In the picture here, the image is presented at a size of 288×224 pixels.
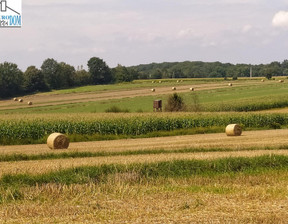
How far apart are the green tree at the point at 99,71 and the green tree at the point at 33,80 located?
Answer: 28.7 meters

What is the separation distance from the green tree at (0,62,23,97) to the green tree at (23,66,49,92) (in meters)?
1.98

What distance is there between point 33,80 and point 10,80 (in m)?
9.67

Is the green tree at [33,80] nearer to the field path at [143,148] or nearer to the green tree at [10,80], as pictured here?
the green tree at [10,80]

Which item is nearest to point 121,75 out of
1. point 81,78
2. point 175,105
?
point 81,78

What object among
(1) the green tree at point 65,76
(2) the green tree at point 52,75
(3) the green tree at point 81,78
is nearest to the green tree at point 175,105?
(2) the green tree at point 52,75

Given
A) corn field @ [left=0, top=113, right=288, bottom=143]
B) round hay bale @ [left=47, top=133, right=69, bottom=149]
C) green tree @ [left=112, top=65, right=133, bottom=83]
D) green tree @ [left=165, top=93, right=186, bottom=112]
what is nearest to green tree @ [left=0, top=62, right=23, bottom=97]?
green tree @ [left=112, top=65, right=133, bottom=83]

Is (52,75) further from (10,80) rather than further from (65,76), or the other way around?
(10,80)

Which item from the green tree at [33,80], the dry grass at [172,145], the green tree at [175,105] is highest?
the green tree at [33,80]

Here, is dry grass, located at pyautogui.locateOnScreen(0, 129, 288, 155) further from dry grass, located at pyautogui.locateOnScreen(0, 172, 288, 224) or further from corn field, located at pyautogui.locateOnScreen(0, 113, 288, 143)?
dry grass, located at pyautogui.locateOnScreen(0, 172, 288, 224)

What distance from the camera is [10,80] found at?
321ft

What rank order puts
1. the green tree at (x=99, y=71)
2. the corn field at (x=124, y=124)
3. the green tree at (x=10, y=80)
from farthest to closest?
the green tree at (x=99, y=71) < the green tree at (x=10, y=80) < the corn field at (x=124, y=124)

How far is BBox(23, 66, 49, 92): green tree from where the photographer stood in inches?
4136

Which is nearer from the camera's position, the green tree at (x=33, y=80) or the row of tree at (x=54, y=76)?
the row of tree at (x=54, y=76)

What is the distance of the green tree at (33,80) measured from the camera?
105062 mm
